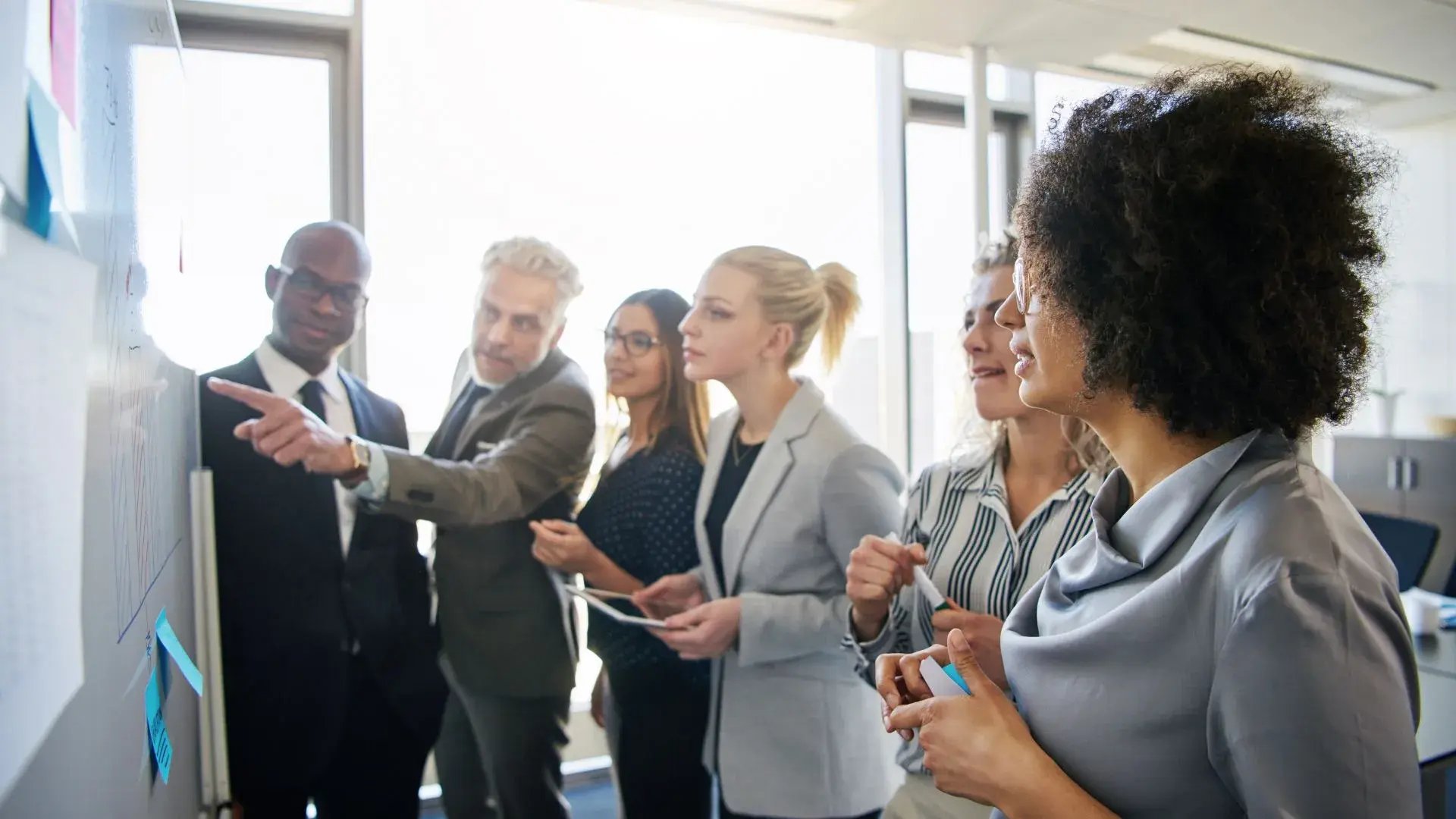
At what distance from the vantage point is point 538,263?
2.13 metres

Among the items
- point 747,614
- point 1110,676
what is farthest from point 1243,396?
point 747,614

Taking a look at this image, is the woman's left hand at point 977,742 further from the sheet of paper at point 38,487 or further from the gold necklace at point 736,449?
the gold necklace at point 736,449

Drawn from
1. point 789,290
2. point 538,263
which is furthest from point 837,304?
point 538,263

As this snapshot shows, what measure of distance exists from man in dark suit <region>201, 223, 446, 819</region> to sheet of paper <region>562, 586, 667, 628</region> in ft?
1.17

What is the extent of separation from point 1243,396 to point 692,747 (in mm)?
1728

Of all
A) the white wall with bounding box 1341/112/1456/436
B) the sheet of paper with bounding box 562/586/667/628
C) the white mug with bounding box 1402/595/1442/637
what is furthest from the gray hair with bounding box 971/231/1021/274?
the white wall with bounding box 1341/112/1456/436

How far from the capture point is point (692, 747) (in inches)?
87.7

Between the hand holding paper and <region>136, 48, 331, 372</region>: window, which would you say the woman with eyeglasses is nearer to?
the hand holding paper

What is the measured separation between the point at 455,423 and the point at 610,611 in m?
0.60

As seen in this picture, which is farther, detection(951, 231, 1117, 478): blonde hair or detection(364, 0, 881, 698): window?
detection(364, 0, 881, 698): window

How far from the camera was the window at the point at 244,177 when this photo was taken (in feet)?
5.98

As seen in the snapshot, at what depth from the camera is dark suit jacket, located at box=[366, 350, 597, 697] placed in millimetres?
2025

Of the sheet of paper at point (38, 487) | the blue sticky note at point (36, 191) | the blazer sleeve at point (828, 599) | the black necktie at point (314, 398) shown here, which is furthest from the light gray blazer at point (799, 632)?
the blue sticky note at point (36, 191)

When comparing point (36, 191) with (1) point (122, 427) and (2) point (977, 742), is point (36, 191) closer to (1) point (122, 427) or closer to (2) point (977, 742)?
(1) point (122, 427)
